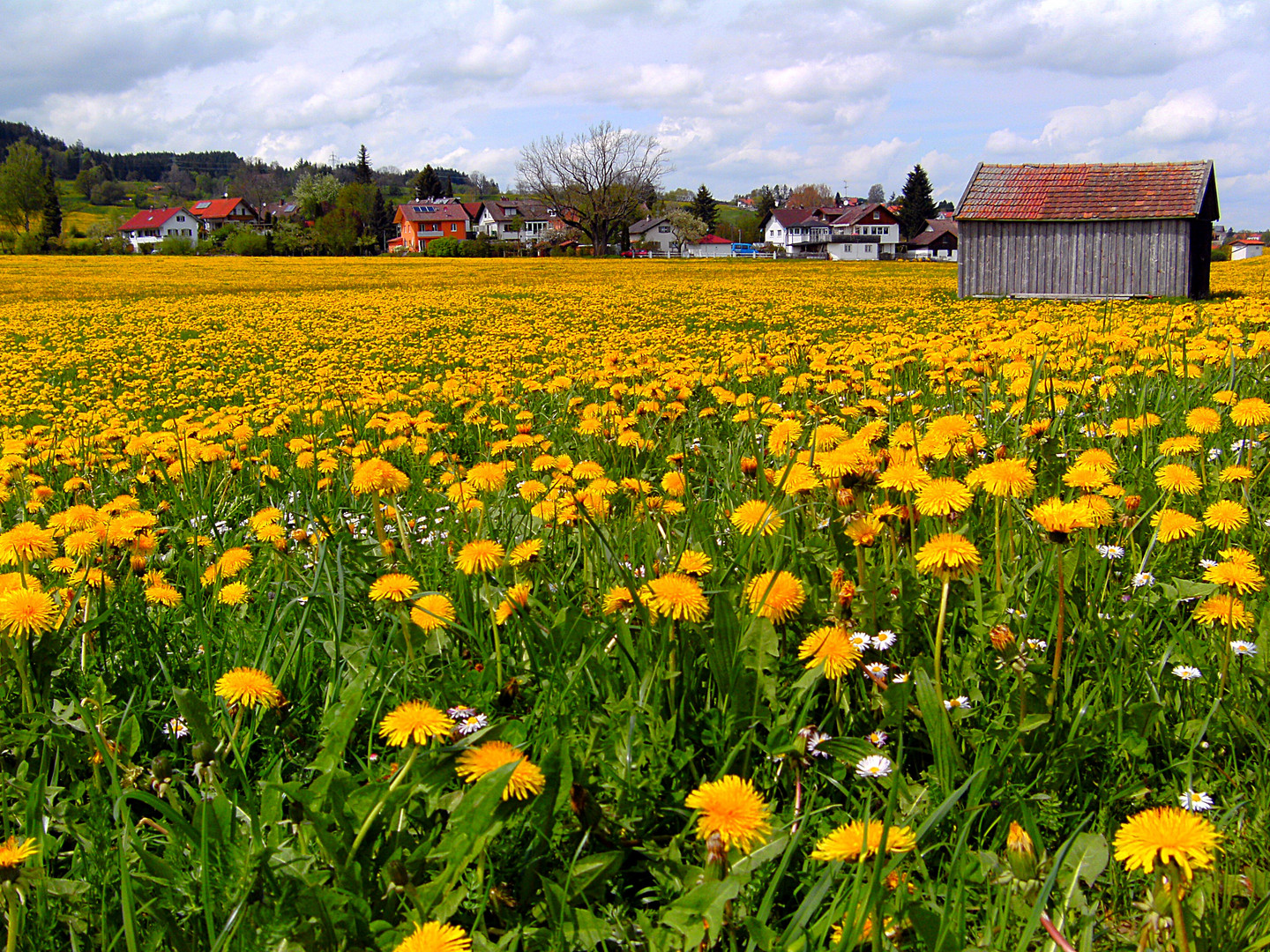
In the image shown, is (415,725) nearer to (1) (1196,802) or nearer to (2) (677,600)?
(2) (677,600)

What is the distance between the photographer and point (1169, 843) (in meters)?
0.93

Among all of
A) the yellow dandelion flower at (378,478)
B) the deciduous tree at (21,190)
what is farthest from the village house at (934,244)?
the yellow dandelion flower at (378,478)

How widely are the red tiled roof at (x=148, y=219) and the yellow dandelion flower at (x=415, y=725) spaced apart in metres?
128

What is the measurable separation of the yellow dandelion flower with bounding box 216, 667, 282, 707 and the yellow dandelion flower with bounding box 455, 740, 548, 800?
1.58ft

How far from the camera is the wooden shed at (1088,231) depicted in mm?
17672

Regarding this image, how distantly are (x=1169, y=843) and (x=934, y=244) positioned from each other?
91.6m

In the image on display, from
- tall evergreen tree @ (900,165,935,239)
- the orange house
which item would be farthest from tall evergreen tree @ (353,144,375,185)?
tall evergreen tree @ (900,165,935,239)

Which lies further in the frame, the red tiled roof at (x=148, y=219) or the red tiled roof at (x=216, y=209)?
the red tiled roof at (x=216, y=209)

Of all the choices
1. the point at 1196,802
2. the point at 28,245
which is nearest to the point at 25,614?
the point at 1196,802

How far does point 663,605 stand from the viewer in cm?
147

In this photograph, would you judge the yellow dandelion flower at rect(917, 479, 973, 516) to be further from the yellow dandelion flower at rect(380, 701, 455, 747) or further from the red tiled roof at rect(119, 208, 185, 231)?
the red tiled roof at rect(119, 208, 185, 231)

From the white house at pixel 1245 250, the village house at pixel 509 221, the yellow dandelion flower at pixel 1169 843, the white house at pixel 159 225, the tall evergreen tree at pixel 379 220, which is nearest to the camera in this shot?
the yellow dandelion flower at pixel 1169 843

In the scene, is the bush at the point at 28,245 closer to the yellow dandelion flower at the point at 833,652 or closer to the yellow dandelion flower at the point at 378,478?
the yellow dandelion flower at the point at 378,478

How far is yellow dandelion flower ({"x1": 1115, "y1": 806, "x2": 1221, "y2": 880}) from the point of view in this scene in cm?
91
